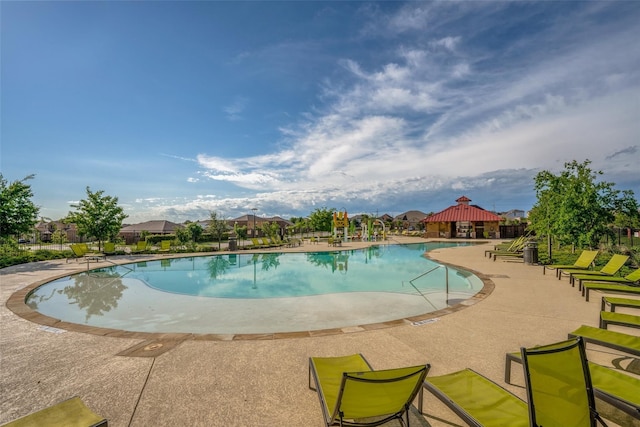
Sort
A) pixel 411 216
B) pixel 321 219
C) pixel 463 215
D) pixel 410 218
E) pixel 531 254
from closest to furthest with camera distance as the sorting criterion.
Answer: pixel 531 254 → pixel 463 215 → pixel 321 219 → pixel 410 218 → pixel 411 216

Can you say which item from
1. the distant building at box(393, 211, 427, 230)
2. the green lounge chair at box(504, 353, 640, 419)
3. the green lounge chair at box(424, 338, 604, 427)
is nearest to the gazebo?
the distant building at box(393, 211, 427, 230)

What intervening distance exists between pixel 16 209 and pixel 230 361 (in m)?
19.1

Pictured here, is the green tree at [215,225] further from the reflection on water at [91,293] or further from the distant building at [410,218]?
the distant building at [410,218]

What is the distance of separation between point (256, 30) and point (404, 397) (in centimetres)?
1171

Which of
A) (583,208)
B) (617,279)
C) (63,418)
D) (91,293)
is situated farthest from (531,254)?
(91,293)

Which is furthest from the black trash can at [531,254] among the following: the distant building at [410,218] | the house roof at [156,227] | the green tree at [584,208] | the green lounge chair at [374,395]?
the distant building at [410,218]

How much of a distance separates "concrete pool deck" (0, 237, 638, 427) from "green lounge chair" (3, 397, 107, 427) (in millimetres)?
585

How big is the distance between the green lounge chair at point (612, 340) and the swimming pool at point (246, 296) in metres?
3.29

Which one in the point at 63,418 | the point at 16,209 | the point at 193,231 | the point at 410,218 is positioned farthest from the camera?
the point at 410,218

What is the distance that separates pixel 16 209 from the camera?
1545 cm

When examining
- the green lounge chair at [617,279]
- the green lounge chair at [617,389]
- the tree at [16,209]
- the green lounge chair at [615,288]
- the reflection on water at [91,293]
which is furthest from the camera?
the tree at [16,209]

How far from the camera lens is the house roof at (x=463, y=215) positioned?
33281 millimetres

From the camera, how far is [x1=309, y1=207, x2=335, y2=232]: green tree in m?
39.0

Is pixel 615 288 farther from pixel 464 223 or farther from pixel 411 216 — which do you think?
pixel 411 216
